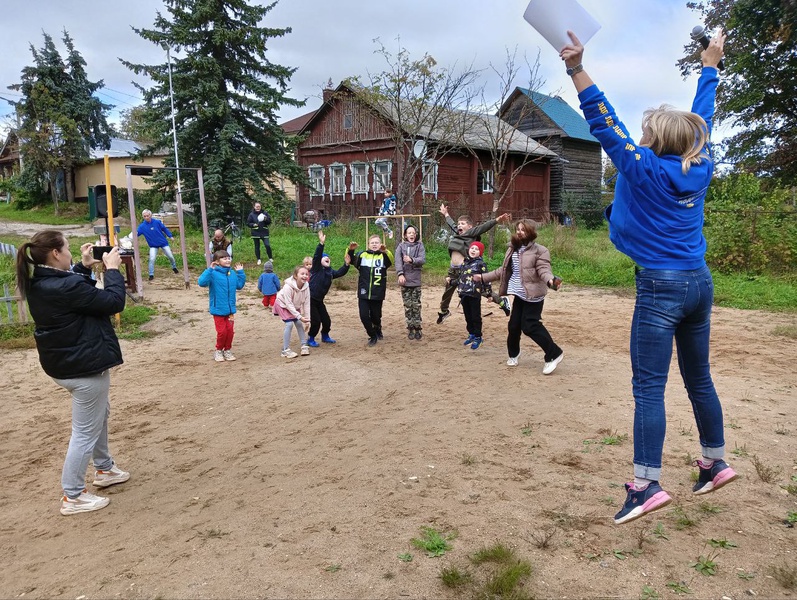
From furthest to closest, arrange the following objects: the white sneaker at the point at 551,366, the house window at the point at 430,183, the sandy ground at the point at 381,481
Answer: the house window at the point at 430,183, the white sneaker at the point at 551,366, the sandy ground at the point at 381,481

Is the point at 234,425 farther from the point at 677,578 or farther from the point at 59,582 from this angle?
A: the point at 677,578

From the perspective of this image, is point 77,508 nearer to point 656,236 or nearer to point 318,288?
point 656,236

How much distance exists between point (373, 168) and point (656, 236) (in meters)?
26.9

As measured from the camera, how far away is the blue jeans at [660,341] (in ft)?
9.12

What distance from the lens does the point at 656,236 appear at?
2799mm

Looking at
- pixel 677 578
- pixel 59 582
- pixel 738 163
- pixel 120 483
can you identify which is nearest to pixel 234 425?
pixel 120 483

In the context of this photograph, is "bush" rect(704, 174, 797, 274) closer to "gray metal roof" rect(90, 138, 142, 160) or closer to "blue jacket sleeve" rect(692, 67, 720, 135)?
"blue jacket sleeve" rect(692, 67, 720, 135)

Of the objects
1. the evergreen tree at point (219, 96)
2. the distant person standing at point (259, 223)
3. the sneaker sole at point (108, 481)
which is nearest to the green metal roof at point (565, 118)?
the evergreen tree at point (219, 96)

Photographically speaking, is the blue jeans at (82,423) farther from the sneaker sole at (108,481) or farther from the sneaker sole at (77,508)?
the sneaker sole at (108,481)

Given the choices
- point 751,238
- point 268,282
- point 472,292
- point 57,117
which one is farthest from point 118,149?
point 472,292

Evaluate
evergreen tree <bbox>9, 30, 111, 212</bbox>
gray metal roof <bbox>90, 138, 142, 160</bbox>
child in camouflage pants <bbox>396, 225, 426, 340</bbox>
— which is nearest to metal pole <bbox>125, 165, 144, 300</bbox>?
child in camouflage pants <bbox>396, 225, 426, 340</bbox>

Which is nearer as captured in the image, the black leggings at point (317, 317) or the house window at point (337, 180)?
the black leggings at point (317, 317)

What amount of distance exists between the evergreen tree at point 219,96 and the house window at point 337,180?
6708mm

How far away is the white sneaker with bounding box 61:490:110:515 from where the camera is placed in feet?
13.1
